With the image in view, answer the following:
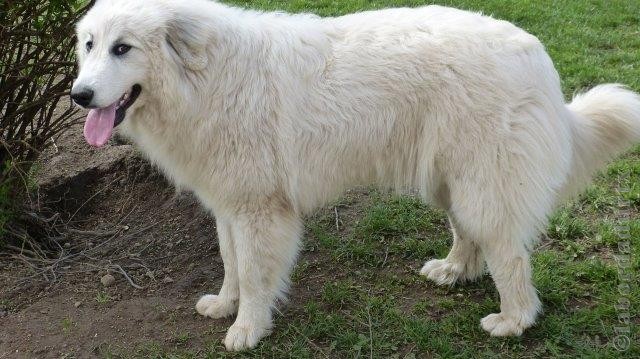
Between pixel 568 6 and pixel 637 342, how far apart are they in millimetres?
5504

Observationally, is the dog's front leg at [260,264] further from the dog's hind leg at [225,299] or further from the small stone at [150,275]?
the small stone at [150,275]

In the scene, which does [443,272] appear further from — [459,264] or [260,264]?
[260,264]

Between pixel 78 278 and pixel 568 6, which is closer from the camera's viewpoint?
pixel 78 278

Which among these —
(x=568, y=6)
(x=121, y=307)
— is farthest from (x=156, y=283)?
(x=568, y=6)

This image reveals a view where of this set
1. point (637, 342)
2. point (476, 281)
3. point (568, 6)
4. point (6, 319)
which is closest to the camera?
point (637, 342)

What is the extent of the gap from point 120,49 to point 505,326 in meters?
2.37

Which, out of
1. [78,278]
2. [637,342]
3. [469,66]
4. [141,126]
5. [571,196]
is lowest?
[78,278]

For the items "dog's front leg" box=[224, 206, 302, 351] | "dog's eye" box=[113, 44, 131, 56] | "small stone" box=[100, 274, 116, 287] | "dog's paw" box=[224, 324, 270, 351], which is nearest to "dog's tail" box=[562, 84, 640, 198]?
"dog's front leg" box=[224, 206, 302, 351]

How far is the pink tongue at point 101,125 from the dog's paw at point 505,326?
2184mm

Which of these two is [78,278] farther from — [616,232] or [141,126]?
[616,232]

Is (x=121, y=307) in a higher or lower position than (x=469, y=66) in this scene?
lower

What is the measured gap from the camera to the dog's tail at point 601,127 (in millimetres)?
3232

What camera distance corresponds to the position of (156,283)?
3.93m

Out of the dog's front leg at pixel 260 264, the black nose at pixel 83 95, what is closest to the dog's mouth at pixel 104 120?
the black nose at pixel 83 95
